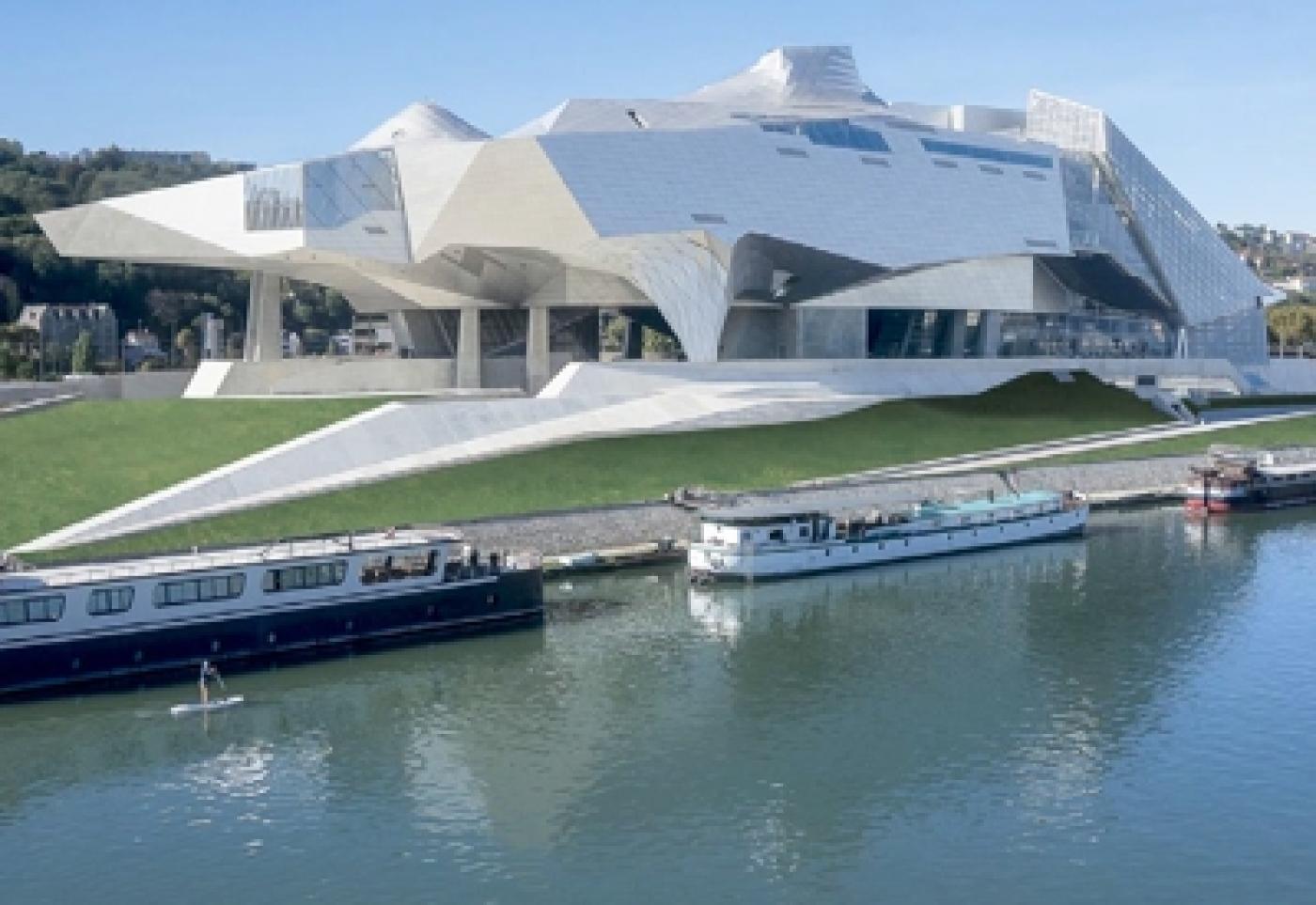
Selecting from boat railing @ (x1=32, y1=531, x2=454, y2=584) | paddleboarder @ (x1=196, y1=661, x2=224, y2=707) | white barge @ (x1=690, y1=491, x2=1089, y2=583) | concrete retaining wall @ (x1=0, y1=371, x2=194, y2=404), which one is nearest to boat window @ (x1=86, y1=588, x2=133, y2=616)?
boat railing @ (x1=32, y1=531, x2=454, y2=584)

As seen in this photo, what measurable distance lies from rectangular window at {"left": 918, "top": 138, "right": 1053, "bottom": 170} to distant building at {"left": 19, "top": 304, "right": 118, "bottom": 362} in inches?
2199

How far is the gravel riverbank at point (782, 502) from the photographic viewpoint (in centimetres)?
4456

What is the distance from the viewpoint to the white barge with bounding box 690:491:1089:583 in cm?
4406

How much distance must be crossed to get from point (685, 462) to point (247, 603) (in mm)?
21669

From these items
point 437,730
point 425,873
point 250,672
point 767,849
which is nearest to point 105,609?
point 250,672

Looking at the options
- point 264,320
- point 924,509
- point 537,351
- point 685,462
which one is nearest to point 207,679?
point 685,462

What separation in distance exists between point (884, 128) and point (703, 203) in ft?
50.1

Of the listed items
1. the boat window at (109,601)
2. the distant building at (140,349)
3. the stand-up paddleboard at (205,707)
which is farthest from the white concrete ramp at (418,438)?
the distant building at (140,349)

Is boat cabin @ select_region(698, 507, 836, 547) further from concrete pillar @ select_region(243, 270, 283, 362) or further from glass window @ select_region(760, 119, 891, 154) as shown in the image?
concrete pillar @ select_region(243, 270, 283, 362)

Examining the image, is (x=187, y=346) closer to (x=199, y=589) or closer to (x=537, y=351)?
(x=537, y=351)

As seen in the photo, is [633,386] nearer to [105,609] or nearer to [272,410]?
[272,410]

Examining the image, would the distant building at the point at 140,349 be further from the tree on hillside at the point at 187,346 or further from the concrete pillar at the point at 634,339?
the concrete pillar at the point at 634,339

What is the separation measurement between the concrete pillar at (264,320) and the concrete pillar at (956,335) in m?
34.6

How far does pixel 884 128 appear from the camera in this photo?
71.8 m
